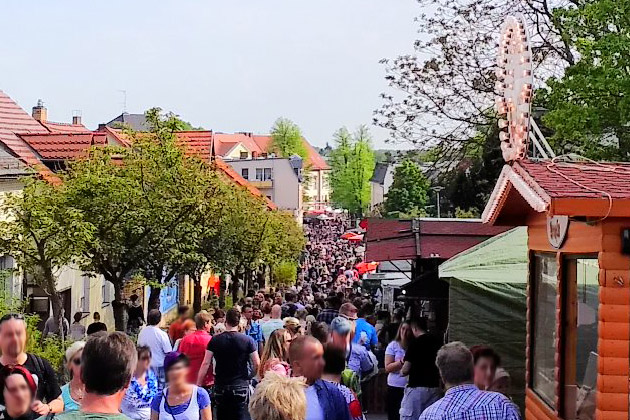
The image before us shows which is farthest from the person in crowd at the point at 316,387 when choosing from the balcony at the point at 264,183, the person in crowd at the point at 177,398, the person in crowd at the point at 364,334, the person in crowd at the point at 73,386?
the balcony at the point at 264,183

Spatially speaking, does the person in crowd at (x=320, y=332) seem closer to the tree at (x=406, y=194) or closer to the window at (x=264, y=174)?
the tree at (x=406, y=194)

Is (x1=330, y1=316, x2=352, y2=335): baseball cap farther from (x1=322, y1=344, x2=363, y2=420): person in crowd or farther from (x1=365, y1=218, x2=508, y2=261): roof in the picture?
(x1=365, y1=218, x2=508, y2=261): roof

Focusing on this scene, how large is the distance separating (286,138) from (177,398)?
120522 millimetres

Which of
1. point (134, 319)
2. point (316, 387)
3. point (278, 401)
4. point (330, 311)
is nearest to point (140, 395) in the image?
point (316, 387)

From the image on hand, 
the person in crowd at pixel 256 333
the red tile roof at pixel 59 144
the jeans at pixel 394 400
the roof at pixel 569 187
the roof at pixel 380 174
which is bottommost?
the jeans at pixel 394 400

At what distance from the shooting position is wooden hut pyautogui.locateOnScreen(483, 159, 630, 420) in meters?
6.54

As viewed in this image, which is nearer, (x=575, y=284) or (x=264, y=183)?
(x=575, y=284)

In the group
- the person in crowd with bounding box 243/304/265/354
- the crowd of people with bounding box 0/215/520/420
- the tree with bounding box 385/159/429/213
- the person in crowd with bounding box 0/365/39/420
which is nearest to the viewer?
the crowd of people with bounding box 0/215/520/420

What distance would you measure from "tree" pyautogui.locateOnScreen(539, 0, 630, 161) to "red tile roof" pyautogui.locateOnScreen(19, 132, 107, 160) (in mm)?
13008

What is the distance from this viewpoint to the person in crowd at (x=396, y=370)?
10.5m

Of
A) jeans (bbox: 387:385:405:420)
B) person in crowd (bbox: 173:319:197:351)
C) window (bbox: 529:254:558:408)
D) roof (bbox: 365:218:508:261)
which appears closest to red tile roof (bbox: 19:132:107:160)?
roof (bbox: 365:218:508:261)

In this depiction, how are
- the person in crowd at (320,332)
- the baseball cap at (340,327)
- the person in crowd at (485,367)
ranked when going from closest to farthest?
the person in crowd at (485,367)
the person in crowd at (320,332)
the baseball cap at (340,327)

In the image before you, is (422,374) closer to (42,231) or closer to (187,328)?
(187,328)

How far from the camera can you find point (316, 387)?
5715mm
